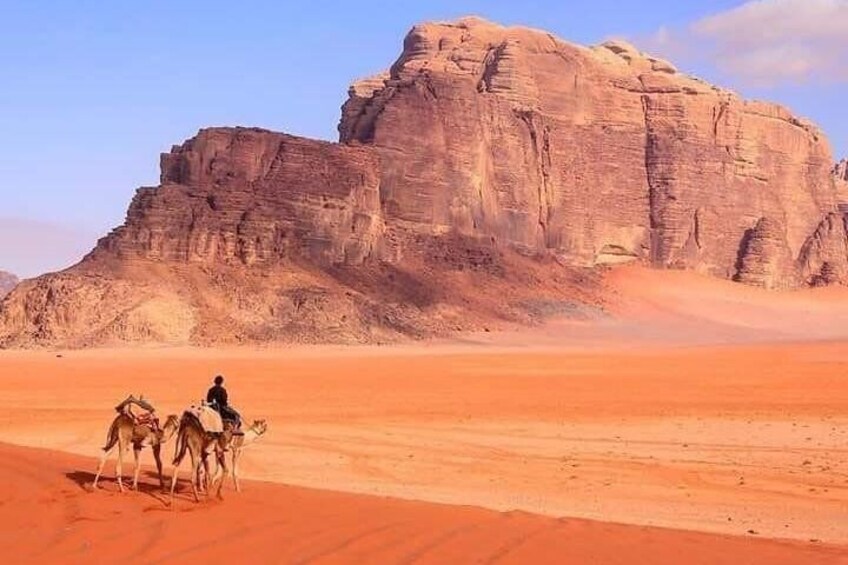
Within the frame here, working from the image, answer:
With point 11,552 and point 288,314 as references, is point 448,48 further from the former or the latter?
point 11,552

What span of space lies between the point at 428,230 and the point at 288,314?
20142mm

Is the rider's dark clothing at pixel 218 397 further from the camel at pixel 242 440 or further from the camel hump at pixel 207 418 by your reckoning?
the camel hump at pixel 207 418

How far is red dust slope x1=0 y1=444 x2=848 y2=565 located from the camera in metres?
9.80

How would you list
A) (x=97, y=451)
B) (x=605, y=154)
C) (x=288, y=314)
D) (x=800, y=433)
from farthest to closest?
(x=605, y=154) → (x=288, y=314) → (x=800, y=433) → (x=97, y=451)

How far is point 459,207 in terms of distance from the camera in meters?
82.8

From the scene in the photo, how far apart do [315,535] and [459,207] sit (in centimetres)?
7268

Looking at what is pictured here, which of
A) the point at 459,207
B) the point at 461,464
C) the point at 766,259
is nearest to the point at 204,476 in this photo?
the point at 461,464

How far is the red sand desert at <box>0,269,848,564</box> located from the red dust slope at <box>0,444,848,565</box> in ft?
0.13

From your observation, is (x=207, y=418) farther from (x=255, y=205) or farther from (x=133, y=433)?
(x=255, y=205)

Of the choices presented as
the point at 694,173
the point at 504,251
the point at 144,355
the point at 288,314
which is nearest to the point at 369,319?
the point at 288,314

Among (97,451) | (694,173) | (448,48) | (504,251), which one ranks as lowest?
(97,451)

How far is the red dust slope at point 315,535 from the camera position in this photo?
9797mm

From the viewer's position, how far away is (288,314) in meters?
62.1

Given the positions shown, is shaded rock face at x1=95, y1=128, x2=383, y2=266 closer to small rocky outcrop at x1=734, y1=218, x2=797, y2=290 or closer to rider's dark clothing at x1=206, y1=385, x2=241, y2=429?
small rocky outcrop at x1=734, y1=218, x2=797, y2=290
